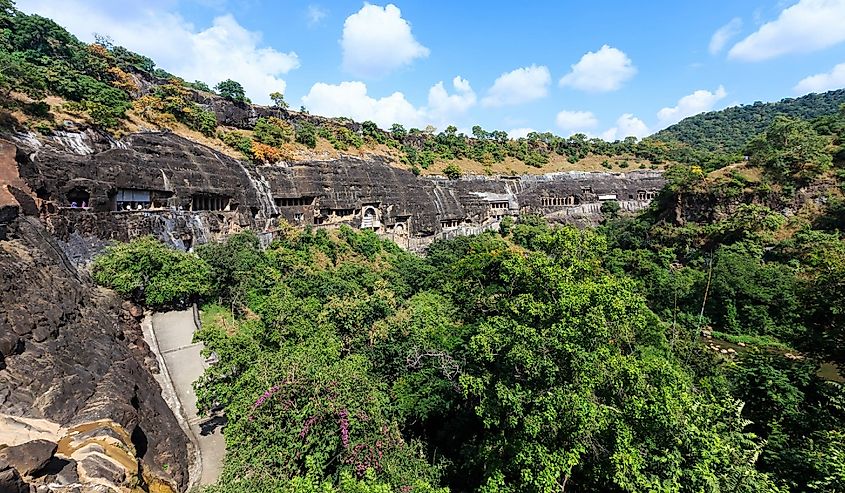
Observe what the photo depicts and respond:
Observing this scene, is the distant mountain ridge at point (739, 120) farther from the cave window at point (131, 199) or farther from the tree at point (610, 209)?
the cave window at point (131, 199)

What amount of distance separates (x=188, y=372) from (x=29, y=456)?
896cm

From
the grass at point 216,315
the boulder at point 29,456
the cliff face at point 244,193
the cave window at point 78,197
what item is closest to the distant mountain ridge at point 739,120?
the cliff face at point 244,193

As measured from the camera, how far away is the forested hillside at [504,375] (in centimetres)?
778

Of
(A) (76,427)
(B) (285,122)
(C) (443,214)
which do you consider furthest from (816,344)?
(B) (285,122)

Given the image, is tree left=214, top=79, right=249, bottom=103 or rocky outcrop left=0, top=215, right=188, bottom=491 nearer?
rocky outcrop left=0, top=215, right=188, bottom=491

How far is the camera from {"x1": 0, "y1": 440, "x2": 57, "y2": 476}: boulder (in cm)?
558

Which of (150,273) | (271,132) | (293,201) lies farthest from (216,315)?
(271,132)

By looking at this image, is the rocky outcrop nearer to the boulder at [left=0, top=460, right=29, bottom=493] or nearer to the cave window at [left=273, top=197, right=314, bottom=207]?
the boulder at [left=0, top=460, right=29, bottom=493]

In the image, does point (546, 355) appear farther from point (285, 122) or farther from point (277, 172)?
point (285, 122)

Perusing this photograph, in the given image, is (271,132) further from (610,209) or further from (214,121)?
(610,209)

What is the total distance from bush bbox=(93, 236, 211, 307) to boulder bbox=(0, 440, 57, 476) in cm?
1202

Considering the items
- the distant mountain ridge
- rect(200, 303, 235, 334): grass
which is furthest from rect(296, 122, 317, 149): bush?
the distant mountain ridge

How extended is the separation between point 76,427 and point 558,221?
4640 centimetres

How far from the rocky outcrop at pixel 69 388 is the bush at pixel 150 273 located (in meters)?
2.01
